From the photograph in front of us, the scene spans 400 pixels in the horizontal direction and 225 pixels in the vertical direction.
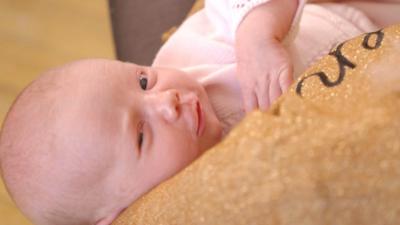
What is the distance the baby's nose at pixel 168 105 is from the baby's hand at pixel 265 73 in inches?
3.5

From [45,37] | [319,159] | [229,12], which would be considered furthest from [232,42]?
[45,37]

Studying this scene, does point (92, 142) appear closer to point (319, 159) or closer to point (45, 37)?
point (319, 159)

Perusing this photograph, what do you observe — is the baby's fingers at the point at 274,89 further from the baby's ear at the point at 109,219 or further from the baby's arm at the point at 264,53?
the baby's ear at the point at 109,219

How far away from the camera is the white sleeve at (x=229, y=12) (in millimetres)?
691

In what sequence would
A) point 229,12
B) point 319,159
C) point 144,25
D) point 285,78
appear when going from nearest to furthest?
point 319,159 < point 285,78 < point 229,12 < point 144,25

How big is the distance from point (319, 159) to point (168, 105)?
0.30 m

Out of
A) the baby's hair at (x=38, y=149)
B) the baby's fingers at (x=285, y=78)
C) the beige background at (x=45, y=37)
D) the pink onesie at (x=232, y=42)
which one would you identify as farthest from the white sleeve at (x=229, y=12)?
the beige background at (x=45, y=37)

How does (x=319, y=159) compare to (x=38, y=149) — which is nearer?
(x=319, y=159)

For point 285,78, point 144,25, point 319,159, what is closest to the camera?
point 319,159

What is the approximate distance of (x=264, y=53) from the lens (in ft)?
2.10

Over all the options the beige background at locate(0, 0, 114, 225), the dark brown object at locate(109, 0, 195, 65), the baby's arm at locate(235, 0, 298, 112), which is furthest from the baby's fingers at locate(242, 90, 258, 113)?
the beige background at locate(0, 0, 114, 225)

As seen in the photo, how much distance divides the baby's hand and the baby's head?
0.07m

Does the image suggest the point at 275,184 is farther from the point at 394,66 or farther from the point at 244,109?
the point at 244,109

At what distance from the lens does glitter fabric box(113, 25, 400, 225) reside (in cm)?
36
